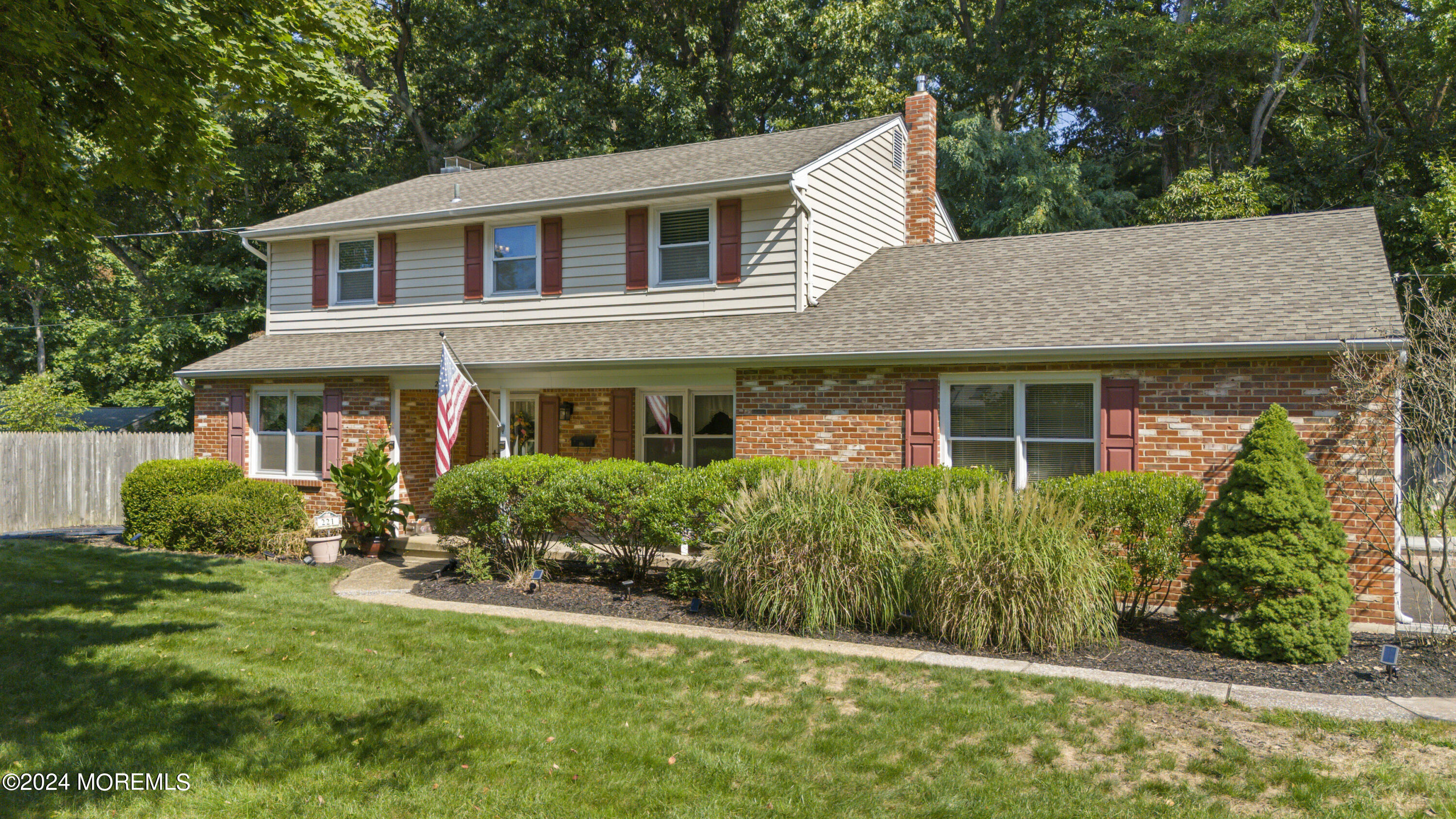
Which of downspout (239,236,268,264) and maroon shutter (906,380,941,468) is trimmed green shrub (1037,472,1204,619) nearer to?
maroon shutter (906,380,941,468)

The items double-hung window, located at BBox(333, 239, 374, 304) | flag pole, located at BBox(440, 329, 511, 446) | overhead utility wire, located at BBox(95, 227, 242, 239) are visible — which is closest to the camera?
flag pole, located at BBox(440, 329, 511, 446)

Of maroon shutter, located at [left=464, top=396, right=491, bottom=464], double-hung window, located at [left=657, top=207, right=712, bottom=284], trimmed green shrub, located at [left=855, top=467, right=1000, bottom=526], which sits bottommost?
trimmed green shrub, located at [left=855, top=467, right=1000, bottom=526]

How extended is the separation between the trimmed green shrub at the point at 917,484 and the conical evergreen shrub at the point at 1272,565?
198 cm

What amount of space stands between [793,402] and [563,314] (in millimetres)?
4476

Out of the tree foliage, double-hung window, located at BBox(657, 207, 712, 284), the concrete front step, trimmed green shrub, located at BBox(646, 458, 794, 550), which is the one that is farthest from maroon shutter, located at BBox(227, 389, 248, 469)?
trimmed green shrub, located at BBox(646, 458, 794, 550)

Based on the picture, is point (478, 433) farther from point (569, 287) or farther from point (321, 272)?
point (321, 272)

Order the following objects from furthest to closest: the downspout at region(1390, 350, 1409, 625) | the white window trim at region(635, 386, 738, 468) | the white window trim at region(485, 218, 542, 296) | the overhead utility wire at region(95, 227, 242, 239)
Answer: the overhead utility wire at region(95, 227, 242, 239) → the white window trim at region(635, 386, 738, 468) → the white window trim at region(485, 218, 542, 296) → the downspout at region(1390, 350, 1409, 625)

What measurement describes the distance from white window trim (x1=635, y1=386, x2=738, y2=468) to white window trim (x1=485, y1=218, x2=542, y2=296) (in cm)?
238

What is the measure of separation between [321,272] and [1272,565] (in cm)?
1493

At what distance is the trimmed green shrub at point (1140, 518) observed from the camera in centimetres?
767

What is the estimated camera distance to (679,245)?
13031 millimetres

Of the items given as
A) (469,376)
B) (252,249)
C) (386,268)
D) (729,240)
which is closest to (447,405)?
(469,376)

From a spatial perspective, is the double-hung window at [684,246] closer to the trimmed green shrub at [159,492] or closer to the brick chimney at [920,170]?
the brick chimney at [920,170]

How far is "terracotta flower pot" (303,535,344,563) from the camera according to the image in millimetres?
12023
